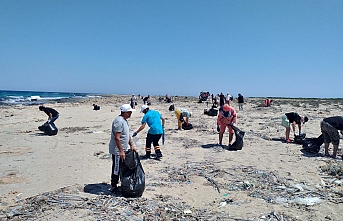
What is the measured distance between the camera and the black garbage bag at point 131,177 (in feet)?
14.3

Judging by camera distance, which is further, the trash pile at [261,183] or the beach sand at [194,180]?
the trash pile at [261,183]

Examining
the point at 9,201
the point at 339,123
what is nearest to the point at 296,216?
the point at 339,123

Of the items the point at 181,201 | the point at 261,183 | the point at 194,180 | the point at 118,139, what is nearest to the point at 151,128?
the point at 194,180

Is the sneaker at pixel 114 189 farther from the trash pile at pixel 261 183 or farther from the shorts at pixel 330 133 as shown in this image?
the shorts at pixel 330 133

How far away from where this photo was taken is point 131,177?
14.5ft

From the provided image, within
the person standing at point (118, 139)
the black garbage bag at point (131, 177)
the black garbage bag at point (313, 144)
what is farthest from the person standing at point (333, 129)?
the person standing at point (118, 139)

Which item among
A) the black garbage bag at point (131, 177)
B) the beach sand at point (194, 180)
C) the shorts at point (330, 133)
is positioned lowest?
the beach sand at point (194, 180)

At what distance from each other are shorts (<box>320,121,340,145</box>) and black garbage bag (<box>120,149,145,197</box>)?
5.68m

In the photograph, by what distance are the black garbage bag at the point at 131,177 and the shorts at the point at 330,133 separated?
224 inches

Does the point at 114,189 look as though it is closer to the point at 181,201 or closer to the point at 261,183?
the point at 181,201

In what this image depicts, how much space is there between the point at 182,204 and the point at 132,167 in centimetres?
108

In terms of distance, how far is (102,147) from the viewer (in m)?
8.78

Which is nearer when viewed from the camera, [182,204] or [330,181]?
[182,204]

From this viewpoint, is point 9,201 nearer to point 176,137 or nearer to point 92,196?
point 92,196
